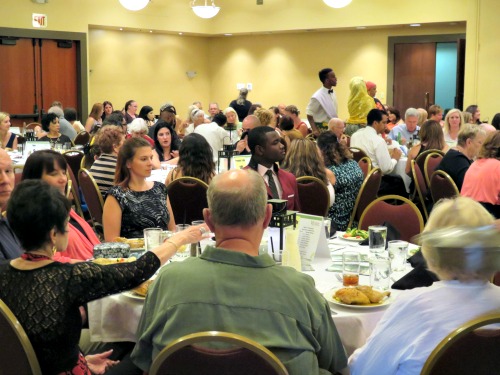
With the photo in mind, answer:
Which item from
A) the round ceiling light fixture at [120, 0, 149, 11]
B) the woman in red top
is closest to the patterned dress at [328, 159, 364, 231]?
the woman in red top

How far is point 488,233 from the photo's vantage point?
2.07 metres

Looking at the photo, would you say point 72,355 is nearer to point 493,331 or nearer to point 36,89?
point 493,331

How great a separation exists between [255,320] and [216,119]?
349 inches

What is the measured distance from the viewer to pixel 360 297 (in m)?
2.79

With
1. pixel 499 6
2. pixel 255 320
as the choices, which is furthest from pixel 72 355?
pixel 499 6

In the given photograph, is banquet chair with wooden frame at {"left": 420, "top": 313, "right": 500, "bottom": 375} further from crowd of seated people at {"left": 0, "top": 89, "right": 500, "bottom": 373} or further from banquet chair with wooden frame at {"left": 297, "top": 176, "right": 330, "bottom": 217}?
banquet chair with wooden frame at {"left": 297, "top": 176, "right": 330, "bottom": 217}

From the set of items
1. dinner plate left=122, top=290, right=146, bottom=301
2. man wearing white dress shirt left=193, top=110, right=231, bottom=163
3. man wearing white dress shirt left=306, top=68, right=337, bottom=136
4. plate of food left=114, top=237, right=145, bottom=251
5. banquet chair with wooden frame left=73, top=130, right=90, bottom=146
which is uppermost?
man wearing white dress shirt left=306, top=68, right=337, bottom=136

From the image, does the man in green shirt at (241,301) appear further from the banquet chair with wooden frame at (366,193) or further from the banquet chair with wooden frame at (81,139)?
the banquet chair with wooden frame at (81,139)

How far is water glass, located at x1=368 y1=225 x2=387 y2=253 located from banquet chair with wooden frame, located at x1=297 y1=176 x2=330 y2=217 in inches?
72.3

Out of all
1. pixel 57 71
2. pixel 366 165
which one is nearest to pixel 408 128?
pixel 366 165

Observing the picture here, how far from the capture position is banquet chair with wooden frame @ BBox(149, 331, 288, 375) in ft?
6.18

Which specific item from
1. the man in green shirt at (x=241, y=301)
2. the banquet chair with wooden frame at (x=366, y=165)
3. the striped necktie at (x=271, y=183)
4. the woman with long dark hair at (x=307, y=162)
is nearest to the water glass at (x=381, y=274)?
the man in green shirt at (x=241, y=301)

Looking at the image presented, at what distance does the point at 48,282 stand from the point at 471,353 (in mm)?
1312

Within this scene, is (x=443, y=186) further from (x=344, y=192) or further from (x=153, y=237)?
(x=153, y=237)
